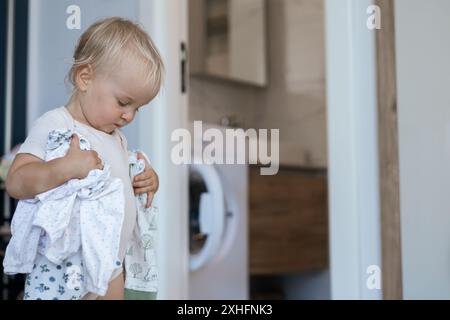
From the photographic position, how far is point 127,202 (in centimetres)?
78

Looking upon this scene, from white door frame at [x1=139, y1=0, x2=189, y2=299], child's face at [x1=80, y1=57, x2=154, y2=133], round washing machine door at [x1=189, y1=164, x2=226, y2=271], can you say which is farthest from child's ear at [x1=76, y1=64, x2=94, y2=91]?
round washing machine door at [x1=189, y1=164, x2=226, y2=271]

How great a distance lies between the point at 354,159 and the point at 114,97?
1070mm

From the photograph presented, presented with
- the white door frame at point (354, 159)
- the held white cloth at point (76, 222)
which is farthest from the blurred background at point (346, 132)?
the held white cloth at point (76, 222)

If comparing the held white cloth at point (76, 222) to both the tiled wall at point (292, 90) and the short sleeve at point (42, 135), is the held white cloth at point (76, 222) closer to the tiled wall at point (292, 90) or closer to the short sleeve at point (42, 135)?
the short sleeve at point (42, 135)

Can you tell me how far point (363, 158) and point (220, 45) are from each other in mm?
1862

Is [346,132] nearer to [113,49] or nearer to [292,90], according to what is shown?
[113,49]

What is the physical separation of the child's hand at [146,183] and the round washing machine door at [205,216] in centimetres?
152

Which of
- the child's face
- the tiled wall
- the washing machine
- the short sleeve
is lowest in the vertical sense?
the washing machine

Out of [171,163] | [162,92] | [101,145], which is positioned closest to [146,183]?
[101,145]

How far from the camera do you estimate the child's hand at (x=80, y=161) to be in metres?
0.72

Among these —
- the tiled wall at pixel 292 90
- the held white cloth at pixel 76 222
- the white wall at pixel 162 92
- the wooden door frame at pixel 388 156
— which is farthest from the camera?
the tiled wall at pixel 292 90

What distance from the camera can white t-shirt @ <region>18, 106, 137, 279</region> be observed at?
2.48ft

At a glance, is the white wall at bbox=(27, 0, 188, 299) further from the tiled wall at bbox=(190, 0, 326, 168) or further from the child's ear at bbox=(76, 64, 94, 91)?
the tiled wall at bbox=(190, 0, 326, 168)

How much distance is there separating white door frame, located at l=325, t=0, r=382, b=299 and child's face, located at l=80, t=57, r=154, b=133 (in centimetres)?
104
